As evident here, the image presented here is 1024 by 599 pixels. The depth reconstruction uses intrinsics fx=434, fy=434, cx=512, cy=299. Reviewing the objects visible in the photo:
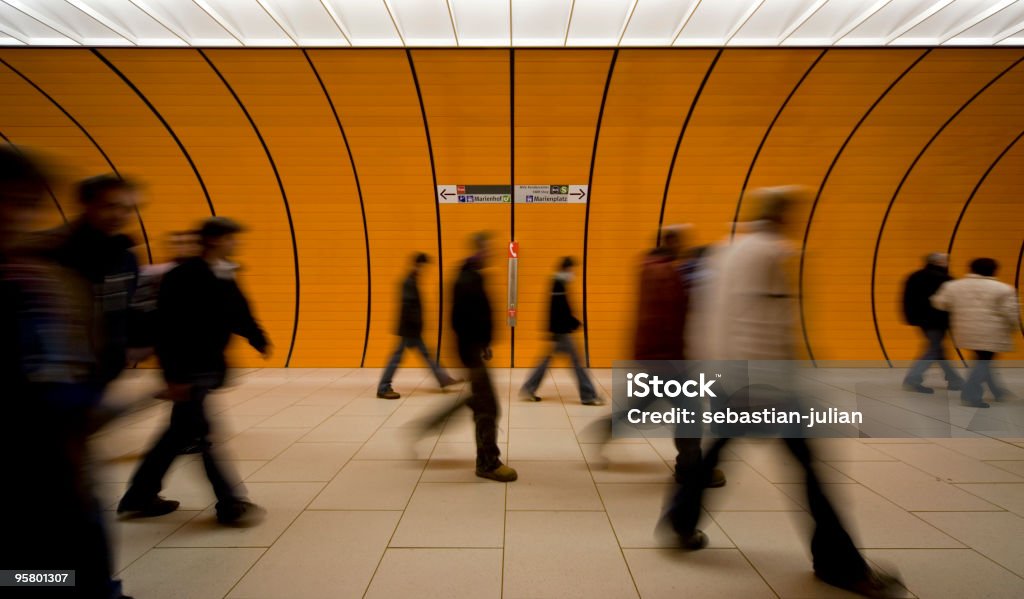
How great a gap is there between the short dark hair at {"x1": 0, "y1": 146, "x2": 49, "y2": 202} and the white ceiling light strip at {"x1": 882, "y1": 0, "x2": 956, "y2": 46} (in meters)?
9.03

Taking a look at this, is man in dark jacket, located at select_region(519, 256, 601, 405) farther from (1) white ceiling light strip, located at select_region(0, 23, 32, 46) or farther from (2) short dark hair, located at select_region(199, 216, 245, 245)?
(1) white ceiling light strip, located at select_region(0, 23, 32, 46)

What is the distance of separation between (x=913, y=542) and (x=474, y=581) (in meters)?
2.62

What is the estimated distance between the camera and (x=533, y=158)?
763 centimetres

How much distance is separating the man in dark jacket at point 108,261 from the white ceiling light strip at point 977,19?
31.7 ft

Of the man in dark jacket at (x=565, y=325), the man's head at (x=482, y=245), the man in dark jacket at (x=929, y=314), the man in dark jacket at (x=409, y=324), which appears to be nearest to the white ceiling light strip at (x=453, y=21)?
the man in dark jacket at (x=409, y=324)

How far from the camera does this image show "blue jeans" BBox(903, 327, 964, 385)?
591cm

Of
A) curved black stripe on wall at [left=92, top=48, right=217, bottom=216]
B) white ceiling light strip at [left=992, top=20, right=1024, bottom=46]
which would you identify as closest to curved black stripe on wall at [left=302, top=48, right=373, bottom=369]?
curved black stripe on wall at [left=92, top=48, right=217, bottom=216]

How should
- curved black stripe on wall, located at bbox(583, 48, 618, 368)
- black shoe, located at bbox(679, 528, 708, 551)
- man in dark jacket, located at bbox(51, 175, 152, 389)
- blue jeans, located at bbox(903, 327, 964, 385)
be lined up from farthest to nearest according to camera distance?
curved black stripe on wall, located at bbox(583, 48, 618, 368)
blue jeans, located at bbox(903, 327, 964, 385)
black shoe, located at bbox(679, 528, 708, 551)
man in dark jacket, located at bbox(51, 175, 152, 389)

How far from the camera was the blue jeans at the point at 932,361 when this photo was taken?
591cm

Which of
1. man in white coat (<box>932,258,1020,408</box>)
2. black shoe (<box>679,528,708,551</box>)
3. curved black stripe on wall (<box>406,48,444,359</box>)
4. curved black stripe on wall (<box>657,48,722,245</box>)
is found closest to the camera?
black shoe (<box>679,528,708,551</box>)

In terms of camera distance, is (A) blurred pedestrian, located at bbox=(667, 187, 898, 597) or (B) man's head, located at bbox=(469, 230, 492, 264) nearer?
(A) blurred pedestrian, located at bbox=(667, 187, 898, 597)

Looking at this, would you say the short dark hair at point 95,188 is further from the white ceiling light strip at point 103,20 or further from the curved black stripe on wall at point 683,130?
the curved black stripe on wall at point 683,130

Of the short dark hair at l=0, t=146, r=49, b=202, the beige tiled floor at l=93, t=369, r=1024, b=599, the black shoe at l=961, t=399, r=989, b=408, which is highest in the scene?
the short dark hair at l=0, t=146, r=49, b=202

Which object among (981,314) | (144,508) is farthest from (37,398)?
(981,314)
